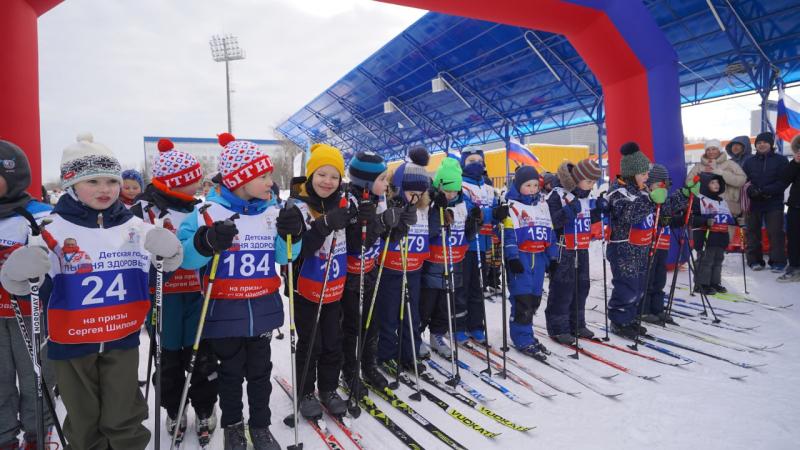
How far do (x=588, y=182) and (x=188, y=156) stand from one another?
3.74 metres

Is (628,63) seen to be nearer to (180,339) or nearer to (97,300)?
(180,339)

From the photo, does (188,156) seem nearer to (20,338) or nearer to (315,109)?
(20,338)

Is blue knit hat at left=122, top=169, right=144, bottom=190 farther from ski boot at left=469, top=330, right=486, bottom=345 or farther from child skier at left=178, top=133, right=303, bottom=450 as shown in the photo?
ski boot at left=469, top=330, right=486, bottom=345

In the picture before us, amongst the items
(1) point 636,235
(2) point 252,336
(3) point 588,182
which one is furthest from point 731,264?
(2) point 252,336

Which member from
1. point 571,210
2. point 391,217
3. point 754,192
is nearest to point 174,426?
point 391,217

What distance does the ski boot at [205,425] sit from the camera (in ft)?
9.16

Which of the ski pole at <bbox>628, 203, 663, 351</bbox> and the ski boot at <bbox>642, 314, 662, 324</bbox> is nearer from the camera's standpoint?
the ski pole at <bbox>628, 203, 663, 351</bbox>

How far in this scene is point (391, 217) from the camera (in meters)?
3.11

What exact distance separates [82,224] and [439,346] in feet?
10.6

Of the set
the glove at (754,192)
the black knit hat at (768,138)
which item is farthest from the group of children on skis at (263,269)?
the black knit hat at (768,138)

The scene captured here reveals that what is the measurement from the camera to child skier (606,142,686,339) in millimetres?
4797

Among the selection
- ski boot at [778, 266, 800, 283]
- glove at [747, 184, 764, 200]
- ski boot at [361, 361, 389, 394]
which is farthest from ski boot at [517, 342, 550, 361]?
glove at [747, 184, 764, 200]

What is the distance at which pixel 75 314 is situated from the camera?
6.68 ft

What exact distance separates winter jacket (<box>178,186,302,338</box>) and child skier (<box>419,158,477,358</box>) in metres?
1.73
